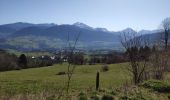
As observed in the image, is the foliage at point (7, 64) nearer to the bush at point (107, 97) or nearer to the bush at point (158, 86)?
the bush at point (158, 86)

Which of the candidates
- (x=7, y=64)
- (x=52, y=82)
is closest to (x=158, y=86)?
(x=52, y=82)

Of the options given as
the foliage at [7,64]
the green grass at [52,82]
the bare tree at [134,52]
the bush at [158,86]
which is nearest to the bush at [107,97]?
the green grass at [52,82]

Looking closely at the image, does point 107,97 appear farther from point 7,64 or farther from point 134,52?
point 7,64

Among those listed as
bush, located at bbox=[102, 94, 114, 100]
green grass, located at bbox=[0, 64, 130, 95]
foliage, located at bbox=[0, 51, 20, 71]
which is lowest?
foliage, located at bbox=[0, 51, 20, 71]

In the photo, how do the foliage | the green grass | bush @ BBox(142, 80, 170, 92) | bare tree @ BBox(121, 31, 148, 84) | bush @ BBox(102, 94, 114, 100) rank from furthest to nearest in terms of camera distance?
1. the foliage
2. the green grass
3. bare tree @ BBox(121, 31, 148, 84)
4. bush @ BBox(142, 80, 170, 92)
5. bush @ BBox(102, 94, 114, 100)

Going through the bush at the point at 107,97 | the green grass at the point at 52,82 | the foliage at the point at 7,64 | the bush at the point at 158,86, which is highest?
the bush at the point at 107,97

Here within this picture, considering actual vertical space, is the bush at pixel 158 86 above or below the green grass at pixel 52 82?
above

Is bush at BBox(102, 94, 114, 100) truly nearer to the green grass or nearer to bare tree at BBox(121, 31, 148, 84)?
the green grass

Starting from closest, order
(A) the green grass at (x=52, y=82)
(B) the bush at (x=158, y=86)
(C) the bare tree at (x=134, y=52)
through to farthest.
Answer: (B) the bush at (x=158, y=86), (C) the bare tree at (x=134, y=52), (A) the green grass at (x=52, y=82)

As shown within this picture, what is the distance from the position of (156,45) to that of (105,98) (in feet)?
63.4

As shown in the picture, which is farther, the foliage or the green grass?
the foliage

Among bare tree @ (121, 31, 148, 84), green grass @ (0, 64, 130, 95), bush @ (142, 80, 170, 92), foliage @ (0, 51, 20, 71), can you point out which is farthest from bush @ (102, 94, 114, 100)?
foliage @ (0, 51, 20, 71)

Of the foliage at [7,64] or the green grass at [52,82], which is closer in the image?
the green grass at [52,82]

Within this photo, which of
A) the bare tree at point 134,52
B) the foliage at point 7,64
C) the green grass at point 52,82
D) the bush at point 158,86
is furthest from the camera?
the foliage at point 7,64
